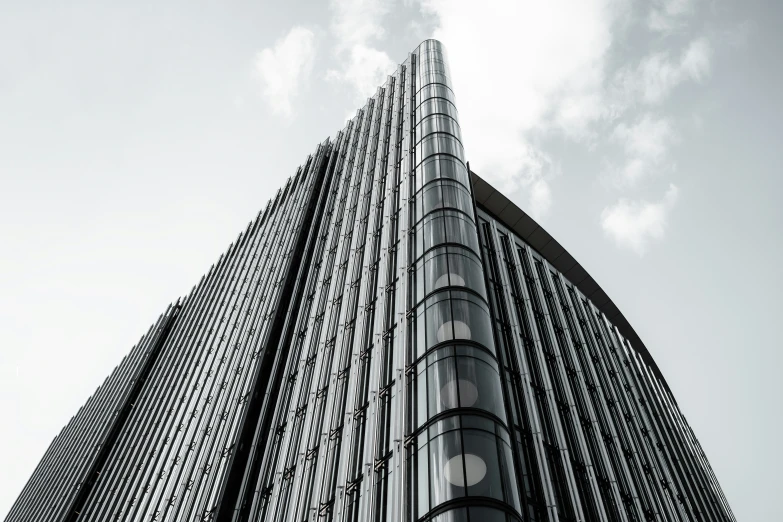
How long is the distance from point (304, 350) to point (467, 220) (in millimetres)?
12321

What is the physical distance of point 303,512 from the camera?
2191cm

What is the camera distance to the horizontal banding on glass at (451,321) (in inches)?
803

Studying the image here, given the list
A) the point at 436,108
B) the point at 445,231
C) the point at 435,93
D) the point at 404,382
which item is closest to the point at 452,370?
the point at 404,382

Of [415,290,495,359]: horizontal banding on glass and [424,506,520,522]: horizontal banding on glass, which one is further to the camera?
[415,290,495,359]: horizontal banding on glass

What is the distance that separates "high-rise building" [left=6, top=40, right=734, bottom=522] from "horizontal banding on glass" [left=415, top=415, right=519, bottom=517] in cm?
6

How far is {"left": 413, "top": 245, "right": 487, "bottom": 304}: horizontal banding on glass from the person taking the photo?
22.6 metres

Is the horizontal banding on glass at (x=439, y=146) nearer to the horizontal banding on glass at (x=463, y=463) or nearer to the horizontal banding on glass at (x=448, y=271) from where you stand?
the horizontal banding on glass at (x=448, y=271)

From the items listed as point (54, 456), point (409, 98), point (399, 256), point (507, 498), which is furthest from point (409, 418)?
point (54, 456)

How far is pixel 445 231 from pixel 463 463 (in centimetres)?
1127

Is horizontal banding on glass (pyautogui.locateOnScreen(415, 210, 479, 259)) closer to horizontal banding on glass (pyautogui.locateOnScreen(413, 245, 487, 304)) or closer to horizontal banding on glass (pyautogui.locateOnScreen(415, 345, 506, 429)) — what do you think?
horizontal banding on glass (pyautogui.locateOnScreen(413, 245, 487, 304))

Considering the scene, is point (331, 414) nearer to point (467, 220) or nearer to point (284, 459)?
A: point (284, 459)

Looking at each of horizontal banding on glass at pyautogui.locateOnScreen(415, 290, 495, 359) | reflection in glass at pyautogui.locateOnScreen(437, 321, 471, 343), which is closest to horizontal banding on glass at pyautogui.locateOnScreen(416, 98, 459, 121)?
horizontal banding on glass at pyautogui.locateOnScreen(415, 290, 495, 359)

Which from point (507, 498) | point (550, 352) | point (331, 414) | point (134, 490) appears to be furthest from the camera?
point (134, 490)

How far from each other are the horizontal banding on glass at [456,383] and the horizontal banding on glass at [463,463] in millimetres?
563
